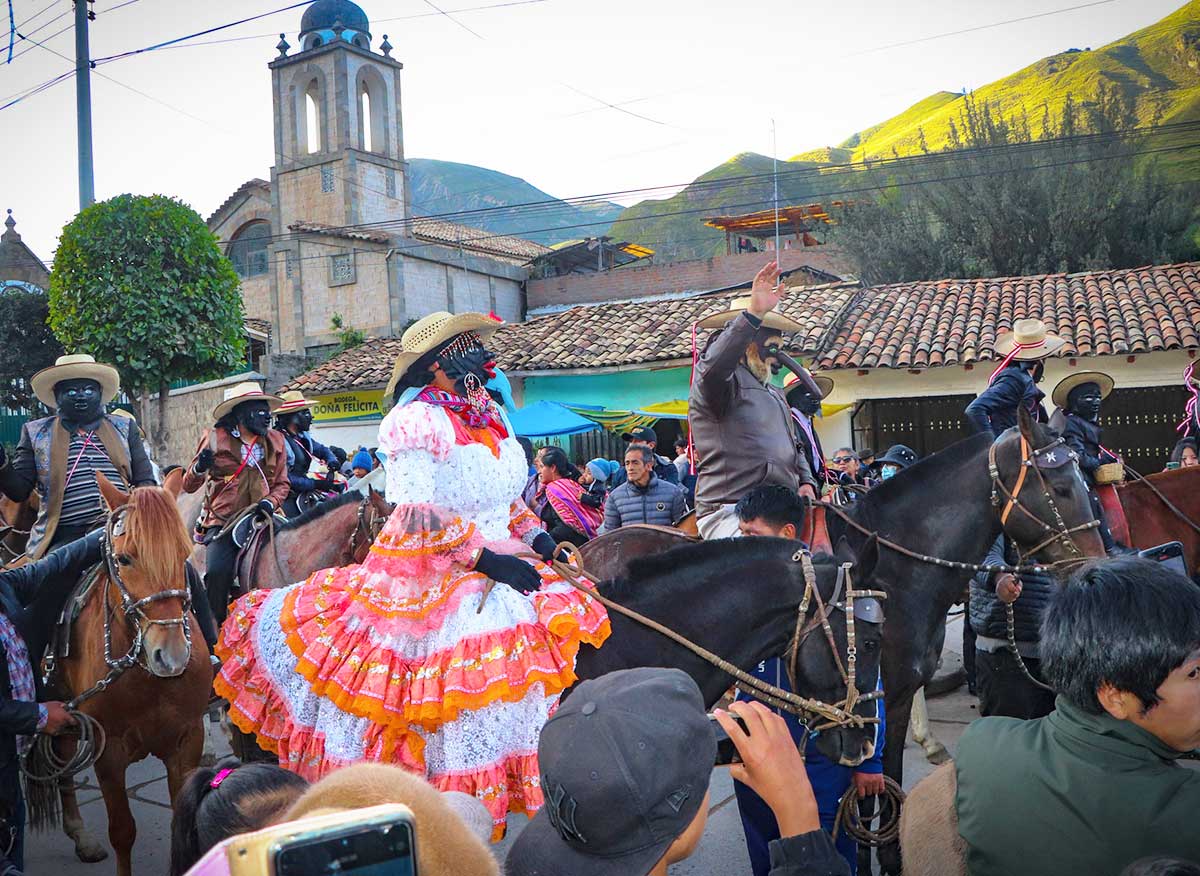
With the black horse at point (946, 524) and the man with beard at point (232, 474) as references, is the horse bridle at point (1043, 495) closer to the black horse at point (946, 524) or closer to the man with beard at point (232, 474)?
the black horse at point (946, 524)

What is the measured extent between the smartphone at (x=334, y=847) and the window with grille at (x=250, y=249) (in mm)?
38371

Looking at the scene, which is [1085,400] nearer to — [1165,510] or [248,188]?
[1165,510]

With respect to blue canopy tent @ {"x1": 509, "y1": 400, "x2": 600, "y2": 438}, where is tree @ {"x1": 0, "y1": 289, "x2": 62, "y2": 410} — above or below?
above

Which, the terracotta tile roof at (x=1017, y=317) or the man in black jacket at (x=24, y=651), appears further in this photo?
the terracotta tile roof at (x=1017, y=317)

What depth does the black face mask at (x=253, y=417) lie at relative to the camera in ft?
21.8

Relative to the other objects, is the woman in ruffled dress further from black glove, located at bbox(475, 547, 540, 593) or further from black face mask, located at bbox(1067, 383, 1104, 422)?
black face mask, located at bbox(1067, 383, 1104, 422)

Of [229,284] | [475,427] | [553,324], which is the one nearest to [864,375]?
[553,324]

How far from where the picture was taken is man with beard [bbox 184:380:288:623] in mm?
6066

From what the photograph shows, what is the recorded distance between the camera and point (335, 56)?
3241 centimetres

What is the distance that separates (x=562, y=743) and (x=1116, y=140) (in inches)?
1077

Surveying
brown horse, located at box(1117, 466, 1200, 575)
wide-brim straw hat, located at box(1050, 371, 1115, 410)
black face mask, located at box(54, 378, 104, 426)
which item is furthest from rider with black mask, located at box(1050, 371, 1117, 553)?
black face mask, located at box(54, 378, 104, 426)

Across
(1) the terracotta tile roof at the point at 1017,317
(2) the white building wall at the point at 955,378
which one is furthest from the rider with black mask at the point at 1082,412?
(1) the terracotta tile roof at the point at 1017,317

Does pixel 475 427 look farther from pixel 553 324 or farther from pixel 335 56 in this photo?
pixel 335 56

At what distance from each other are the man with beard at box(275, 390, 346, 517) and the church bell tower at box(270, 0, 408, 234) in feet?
78.7
